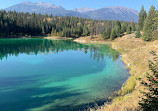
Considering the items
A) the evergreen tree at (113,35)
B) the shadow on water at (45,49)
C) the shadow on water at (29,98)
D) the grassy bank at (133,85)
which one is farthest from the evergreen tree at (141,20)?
the shadow on water at (29,98)

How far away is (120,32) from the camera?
10769 cm

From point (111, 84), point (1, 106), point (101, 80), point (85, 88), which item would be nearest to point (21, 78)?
point (1, 106)

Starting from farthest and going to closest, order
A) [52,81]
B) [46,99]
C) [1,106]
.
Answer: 1. [52,81]
2. [46,99]
3. [1,106]

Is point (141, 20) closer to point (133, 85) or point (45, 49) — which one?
point (45, 49)

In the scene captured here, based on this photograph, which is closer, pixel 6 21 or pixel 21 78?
Result: pixel 21 78

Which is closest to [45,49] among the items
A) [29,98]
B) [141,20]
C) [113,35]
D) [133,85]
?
[29,98]

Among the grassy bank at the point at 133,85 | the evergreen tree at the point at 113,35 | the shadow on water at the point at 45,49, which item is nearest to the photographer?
the grassy bank at the point at 133,85

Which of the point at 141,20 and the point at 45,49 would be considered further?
the point at 141,20

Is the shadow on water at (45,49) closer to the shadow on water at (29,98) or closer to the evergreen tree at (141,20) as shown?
the shadow on water at (29,98)

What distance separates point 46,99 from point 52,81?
7.43m

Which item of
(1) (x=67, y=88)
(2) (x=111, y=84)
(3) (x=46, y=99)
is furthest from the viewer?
(2) (x=111, y=84)

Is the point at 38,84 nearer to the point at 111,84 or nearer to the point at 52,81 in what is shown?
the point at 52,81

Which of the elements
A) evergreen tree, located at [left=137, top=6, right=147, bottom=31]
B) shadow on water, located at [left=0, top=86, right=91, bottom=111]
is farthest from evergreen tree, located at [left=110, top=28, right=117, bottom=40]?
shadow on water, located at [left=0, top=86, right=91, bottom=111]

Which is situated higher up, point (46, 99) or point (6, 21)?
point (6, 21)
